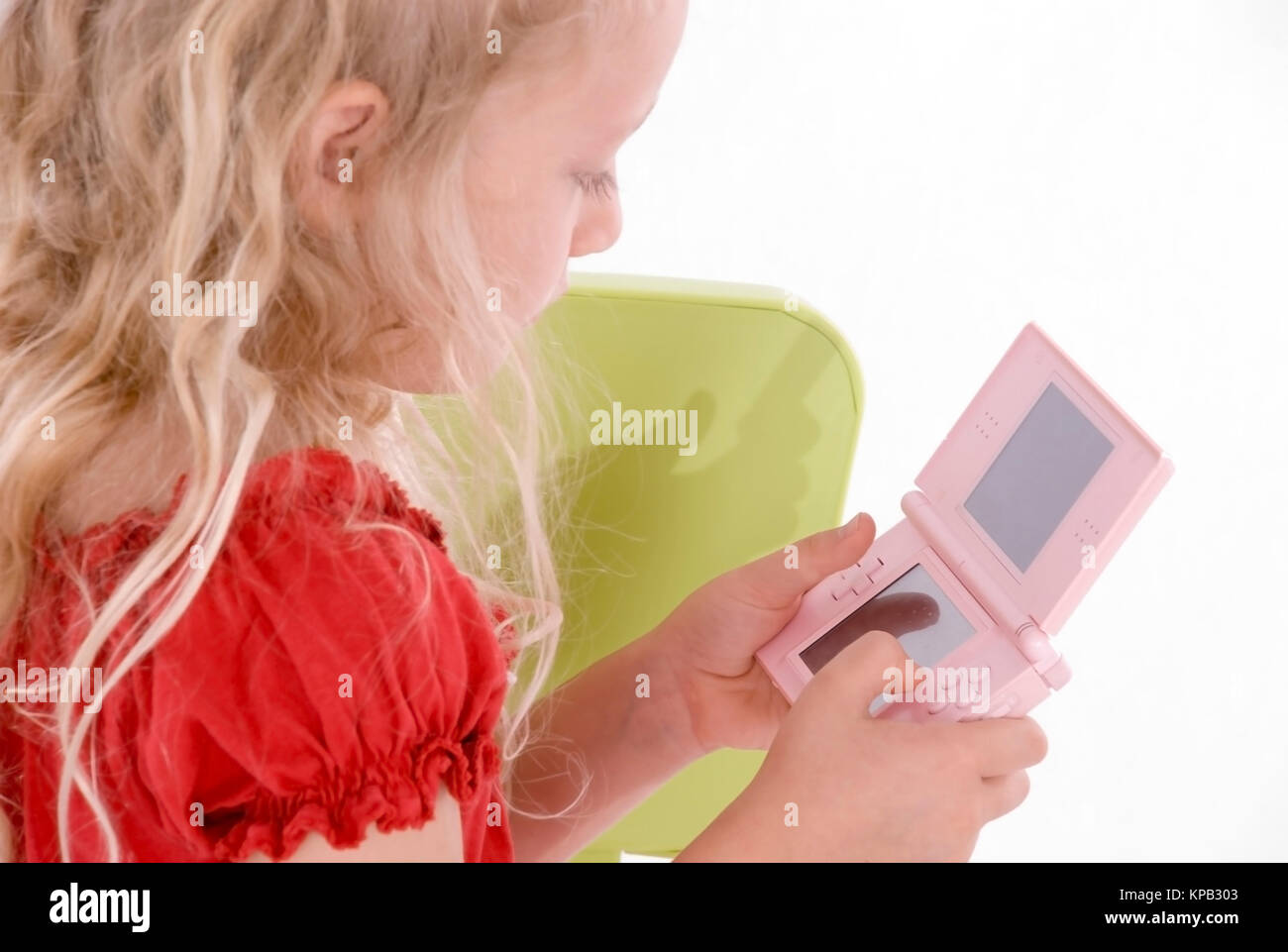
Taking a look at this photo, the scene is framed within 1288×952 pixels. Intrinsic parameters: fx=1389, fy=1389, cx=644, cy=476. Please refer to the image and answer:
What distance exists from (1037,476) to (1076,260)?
81 centimetres

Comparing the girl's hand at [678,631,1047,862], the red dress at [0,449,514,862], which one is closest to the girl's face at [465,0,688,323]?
the red dress at [0,449,514,862]

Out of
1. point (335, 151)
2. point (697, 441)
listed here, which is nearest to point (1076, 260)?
point (697, 441)

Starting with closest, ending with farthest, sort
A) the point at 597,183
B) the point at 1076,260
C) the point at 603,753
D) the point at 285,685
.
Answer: the point at 285,685 < the point at 597,183 < the point at 603,753 < the point at 1076,260

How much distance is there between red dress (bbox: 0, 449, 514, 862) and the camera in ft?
1.71

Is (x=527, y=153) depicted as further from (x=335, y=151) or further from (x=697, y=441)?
(x=697, y=441)

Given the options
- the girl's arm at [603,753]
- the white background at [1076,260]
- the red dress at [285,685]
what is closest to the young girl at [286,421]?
the red dress at [285,685]

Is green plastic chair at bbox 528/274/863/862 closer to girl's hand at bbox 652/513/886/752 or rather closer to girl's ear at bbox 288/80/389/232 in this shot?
girl's hand at bbox 652/513/886/752

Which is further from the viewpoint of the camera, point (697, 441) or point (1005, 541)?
point (697, 441)

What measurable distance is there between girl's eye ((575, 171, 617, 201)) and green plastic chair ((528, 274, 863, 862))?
12 centimetres

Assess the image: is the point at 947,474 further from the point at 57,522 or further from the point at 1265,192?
the point at 1265,192

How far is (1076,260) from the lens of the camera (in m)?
1.40

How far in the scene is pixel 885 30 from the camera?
4.61 ft

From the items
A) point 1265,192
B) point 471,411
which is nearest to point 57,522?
point 471,411

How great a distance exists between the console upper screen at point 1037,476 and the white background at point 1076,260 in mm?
697
